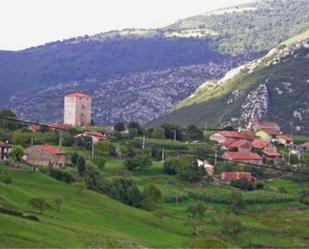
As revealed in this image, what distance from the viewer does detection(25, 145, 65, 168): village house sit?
121125 millimetres

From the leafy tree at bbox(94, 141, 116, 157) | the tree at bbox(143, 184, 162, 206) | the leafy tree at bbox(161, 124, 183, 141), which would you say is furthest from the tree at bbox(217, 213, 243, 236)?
the leafy tree at bbox(161, 124, 183, 141)

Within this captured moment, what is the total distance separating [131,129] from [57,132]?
19.3 meters

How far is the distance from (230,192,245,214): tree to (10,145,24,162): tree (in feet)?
109

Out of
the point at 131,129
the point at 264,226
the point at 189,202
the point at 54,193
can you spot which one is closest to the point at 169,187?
the point at 189,202

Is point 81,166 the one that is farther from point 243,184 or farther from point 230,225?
point 243,184

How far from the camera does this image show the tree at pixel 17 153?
115m

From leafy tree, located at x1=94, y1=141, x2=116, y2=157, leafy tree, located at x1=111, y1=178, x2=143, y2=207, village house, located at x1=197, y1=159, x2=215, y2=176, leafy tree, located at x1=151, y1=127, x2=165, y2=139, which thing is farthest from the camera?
leafy tree, located at x1=151, y1=127, x2=165, y2=139

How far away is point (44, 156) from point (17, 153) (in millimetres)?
8356

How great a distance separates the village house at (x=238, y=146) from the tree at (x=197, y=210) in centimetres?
6001

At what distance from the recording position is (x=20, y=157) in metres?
117

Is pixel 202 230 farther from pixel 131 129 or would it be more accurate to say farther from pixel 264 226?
pixel 131 129

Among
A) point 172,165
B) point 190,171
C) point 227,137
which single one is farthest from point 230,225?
point 227,137

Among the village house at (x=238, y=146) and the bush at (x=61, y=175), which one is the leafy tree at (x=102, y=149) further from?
the village house at (x=238, y=146)

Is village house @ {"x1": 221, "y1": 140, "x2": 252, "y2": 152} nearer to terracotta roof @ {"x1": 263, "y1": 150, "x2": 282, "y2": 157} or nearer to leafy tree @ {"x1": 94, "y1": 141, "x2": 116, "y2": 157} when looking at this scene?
terracotta roof @ {"x1": 263, "y1": 150, "x2": 282, "y2": 157}
